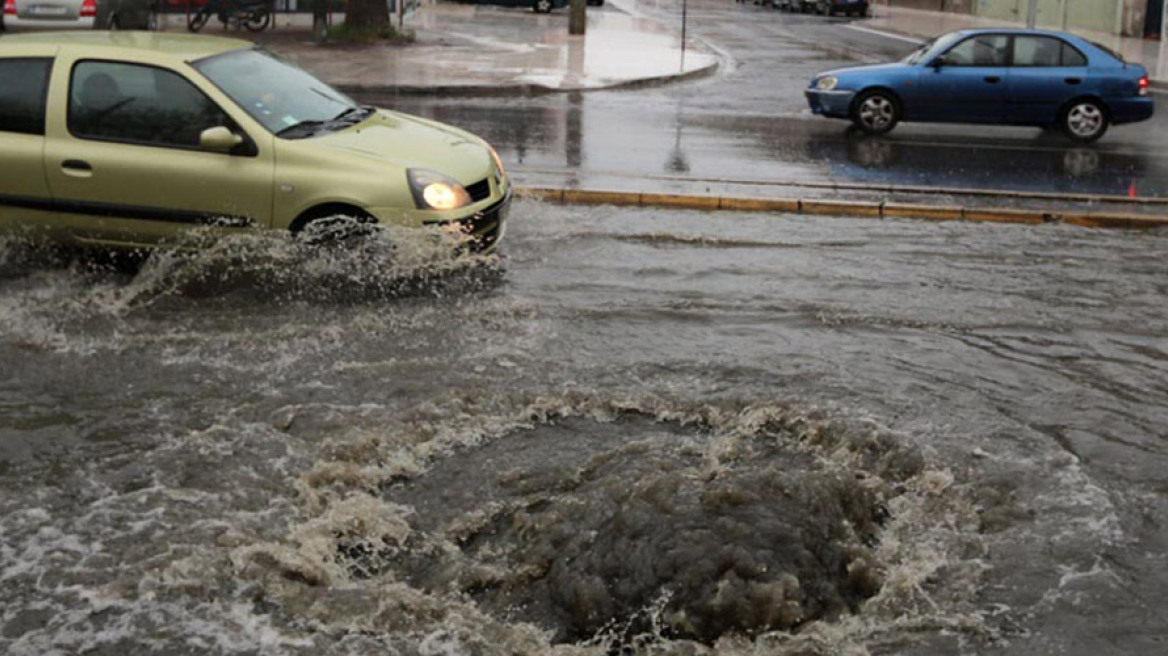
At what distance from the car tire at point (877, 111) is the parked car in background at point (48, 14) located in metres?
13.6

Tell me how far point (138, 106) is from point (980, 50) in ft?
38.1

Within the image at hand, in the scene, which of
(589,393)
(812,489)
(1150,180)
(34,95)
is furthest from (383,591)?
(1150,180)

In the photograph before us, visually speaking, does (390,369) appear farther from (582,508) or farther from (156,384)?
(582,508)

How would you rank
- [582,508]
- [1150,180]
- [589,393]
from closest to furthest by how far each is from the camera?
[582,508] → [589,393] → [1150,180]

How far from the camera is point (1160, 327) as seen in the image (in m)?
9.02

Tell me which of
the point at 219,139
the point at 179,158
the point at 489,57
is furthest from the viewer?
the point at 489,57

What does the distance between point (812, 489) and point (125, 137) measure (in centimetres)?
544

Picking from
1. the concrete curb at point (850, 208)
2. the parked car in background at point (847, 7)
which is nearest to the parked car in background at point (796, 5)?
the parked car in background at point (847, 7)

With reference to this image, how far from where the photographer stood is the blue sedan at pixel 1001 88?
17.0 metres

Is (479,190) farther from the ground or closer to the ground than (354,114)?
closer to the ground

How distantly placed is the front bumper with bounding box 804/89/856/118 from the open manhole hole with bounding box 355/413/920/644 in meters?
11.0

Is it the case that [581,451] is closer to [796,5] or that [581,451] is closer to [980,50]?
[980,50]

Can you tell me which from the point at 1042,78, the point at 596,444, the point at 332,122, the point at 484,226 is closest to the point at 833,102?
the point at 1042,78

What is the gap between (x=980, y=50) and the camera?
1741cm
